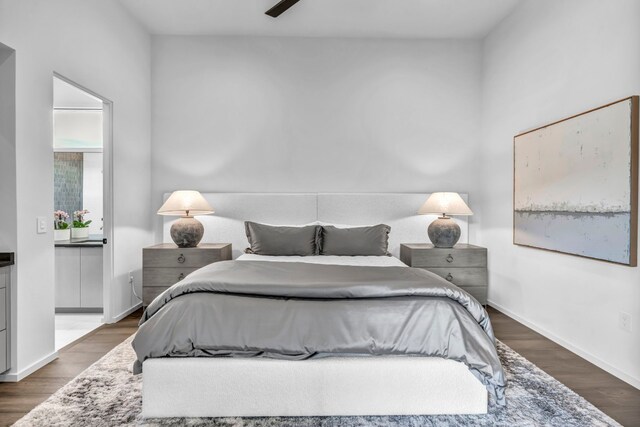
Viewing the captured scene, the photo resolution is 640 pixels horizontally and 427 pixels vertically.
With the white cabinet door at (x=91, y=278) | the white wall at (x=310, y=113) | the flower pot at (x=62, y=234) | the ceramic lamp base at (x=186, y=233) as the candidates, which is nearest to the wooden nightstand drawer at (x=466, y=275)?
the white wall at (x=310, y=113)

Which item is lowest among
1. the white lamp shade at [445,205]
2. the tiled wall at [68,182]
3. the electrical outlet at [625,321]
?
the electrical outlet at [625,321]

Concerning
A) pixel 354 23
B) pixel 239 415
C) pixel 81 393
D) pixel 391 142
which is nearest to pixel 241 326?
pixel 239 415

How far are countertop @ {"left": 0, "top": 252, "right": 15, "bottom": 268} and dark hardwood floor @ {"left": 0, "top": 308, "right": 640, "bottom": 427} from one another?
0.74m

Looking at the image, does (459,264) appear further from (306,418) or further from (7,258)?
(7,258)

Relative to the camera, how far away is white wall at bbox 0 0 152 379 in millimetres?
2566

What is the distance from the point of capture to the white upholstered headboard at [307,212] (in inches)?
177

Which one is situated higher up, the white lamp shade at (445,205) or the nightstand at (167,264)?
the white lamp shade at (445,205)

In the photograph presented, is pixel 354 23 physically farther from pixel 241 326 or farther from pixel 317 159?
pixel 241 326

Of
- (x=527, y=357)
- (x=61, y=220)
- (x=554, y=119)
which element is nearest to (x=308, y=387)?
(x=527, y=357)

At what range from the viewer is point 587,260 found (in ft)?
9.46

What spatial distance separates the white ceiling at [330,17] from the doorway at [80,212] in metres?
1.15

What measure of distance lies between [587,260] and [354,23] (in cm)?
312

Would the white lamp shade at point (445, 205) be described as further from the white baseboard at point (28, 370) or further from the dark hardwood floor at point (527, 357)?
the white baseboard at point (28, 370)

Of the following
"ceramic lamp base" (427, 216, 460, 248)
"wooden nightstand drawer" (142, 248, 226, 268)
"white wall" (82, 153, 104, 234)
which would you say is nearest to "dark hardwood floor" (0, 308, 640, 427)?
"wooden nightstand drawer" (142, 248, 226, 268)
